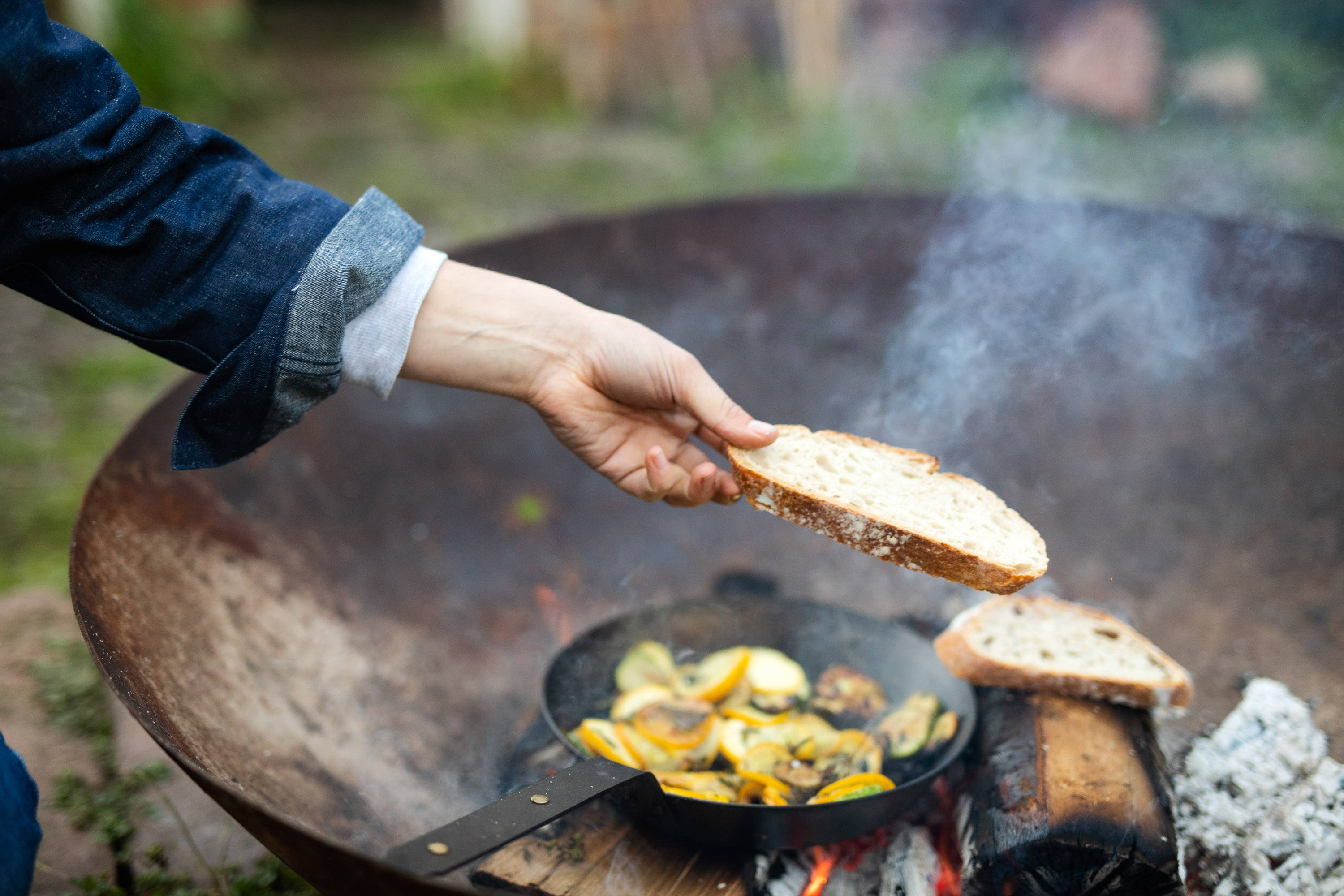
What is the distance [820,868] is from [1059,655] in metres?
0.64

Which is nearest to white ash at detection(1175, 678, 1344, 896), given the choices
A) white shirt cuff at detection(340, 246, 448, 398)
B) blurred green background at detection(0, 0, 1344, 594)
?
white shirt cuff at detection(340, 246, 448, 398)

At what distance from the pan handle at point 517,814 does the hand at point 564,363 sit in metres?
0.63

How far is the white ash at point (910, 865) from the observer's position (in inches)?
69.4

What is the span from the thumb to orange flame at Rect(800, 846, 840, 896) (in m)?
0.77

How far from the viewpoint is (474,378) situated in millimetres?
1888

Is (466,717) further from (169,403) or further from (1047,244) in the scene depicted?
(1047,244)

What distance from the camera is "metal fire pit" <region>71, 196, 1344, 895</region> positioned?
2035 millimetres

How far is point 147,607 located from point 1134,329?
8.20 ft

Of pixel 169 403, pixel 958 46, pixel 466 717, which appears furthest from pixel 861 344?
pixel 958 46

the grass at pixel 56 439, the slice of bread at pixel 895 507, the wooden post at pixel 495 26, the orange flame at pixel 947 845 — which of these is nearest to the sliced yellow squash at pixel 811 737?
the orange flame at pixel 947 845

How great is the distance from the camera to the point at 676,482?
6.57ft

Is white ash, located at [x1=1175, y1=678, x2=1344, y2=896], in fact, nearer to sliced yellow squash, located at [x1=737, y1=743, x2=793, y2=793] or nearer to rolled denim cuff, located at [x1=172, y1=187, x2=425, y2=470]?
sliced yellow squash, located at [x1=737, y1=743, x2=793, y2=793]

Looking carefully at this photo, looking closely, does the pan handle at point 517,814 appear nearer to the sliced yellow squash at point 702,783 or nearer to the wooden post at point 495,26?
the sliced yellow squash at point 702,783

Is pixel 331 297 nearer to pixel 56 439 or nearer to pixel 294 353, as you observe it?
pixel 294 353
